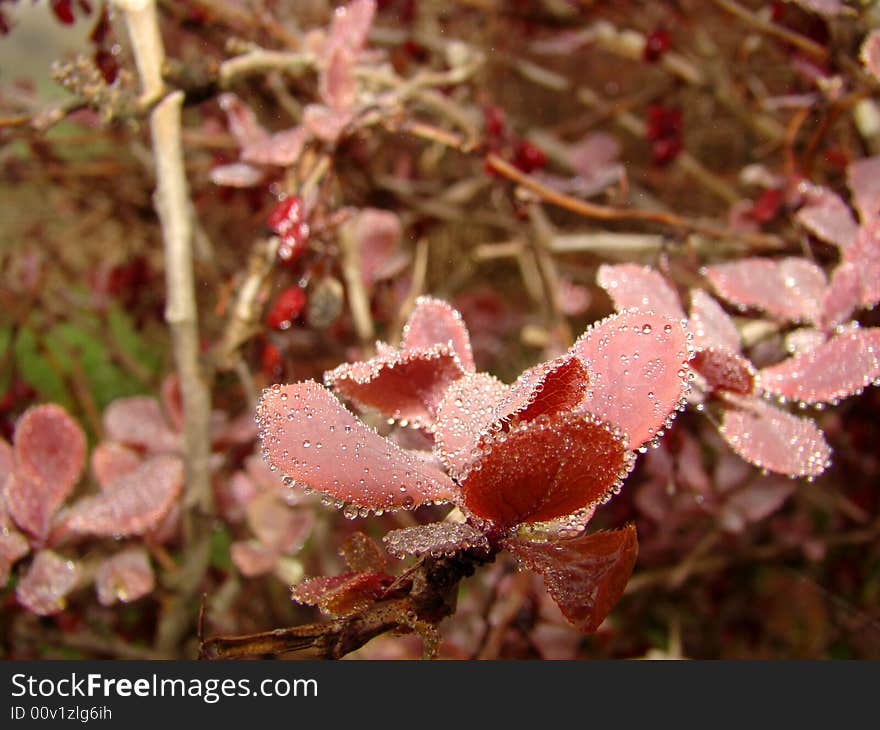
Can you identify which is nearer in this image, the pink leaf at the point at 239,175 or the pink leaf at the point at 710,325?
the pink leaf at the point at 710,325

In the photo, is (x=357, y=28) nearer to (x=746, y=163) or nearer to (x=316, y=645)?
(x=316, y=645)

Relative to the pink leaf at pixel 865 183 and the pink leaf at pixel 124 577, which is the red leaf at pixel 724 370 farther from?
the pink leaf at pixel 124 577

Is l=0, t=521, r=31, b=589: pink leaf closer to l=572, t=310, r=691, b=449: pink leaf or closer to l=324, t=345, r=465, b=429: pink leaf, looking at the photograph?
l=324, t=345, r=465, b=429: pink leaf

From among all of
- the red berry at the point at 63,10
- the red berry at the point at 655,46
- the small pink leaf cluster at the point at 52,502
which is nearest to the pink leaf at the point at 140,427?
the small pink leaf cluster at the point at 52,502

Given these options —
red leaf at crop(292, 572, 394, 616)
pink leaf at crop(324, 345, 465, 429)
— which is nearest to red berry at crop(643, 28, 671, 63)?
pink leaf at crop(324, 345, 465, 429)

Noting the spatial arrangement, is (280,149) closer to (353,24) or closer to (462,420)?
(353,24)

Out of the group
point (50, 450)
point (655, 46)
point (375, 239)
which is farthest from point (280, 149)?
point (655, 46)
